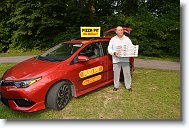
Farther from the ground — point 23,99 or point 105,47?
point 105,47

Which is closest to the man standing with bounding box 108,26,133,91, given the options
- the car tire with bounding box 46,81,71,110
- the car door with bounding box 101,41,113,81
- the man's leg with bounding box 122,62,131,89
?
the man's leg with bounding box 122,62,131,89

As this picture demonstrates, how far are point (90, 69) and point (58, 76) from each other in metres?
1.02

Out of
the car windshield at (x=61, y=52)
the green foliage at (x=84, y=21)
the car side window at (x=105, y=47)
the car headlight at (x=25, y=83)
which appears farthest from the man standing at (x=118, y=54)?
the green foliage at (x=84, y=21)

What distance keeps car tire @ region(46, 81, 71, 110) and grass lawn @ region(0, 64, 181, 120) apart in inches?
5.7

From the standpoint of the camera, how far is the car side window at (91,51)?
575 cm

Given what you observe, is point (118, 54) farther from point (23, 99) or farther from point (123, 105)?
point (23, 99)

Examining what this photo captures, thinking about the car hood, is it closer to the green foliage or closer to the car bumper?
the car bumper

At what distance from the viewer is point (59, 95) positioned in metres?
4.85

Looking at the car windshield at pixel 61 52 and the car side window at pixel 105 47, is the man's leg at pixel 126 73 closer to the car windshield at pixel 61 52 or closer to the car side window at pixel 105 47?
the car side window at pixel 105 47

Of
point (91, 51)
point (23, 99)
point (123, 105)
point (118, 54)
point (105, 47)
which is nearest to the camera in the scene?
point (23, 99)

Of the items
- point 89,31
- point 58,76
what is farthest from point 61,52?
point 89,31

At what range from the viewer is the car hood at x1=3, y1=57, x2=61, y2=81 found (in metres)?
4.68

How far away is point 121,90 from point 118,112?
142cm

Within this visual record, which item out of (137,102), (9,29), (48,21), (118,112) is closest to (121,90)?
(137,102)
